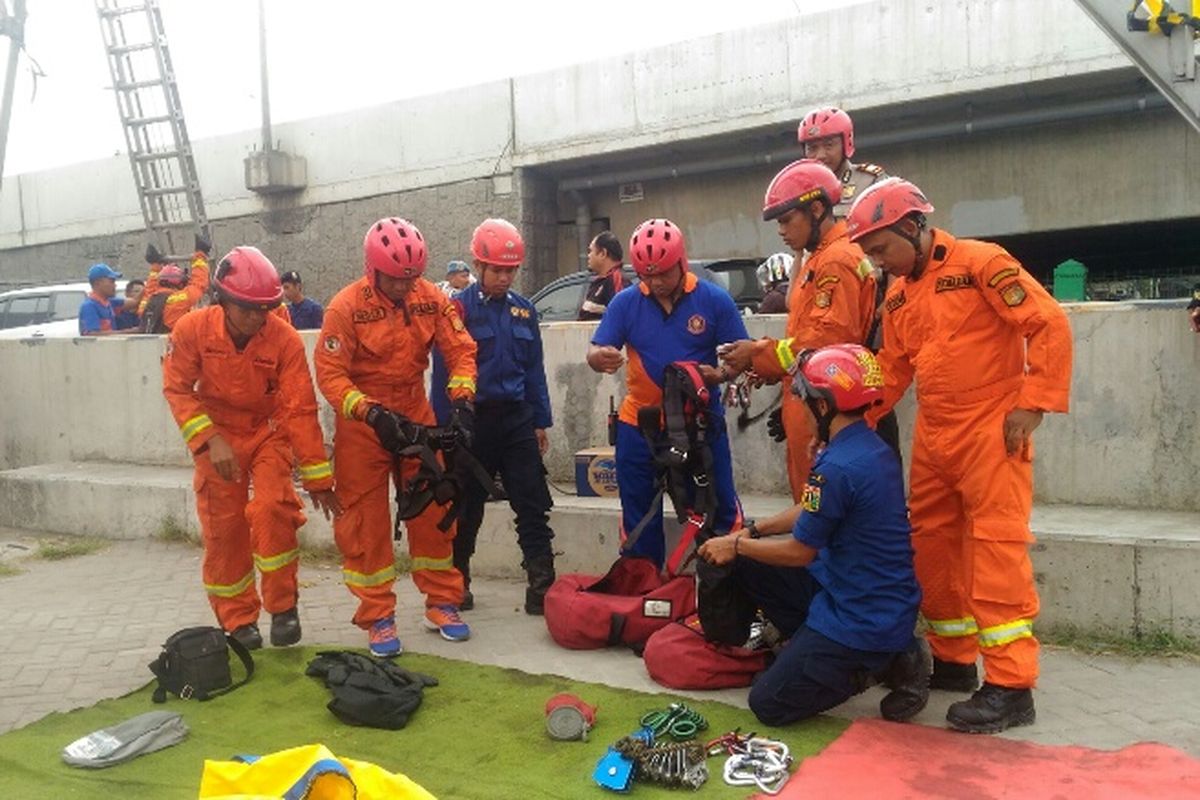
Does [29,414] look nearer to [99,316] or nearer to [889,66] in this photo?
[99,316]

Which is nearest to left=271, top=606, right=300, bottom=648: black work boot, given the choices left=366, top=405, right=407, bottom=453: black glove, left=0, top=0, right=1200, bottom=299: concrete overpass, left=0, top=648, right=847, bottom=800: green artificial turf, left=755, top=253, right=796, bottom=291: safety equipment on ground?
left=0, top=648, right=847, bottom=800: green artificial turf

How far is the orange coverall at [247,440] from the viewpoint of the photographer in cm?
529

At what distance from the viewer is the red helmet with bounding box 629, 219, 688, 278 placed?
5379mm

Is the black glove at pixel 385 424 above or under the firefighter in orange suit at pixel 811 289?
under

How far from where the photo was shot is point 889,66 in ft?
41.5

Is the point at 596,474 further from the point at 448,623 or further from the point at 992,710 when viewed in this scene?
the point at 992,710

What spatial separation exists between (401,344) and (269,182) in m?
13.6

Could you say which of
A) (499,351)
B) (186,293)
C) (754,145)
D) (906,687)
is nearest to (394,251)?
(499,351)

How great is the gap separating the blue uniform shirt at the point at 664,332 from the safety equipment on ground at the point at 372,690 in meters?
1.75

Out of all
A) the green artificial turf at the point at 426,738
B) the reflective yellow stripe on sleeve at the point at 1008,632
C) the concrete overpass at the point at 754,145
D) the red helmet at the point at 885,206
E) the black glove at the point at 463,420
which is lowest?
the green artificial turf at the point at 426,738

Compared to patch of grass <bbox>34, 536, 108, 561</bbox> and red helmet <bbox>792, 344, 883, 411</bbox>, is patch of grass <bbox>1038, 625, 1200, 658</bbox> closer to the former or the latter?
red helmet <bbox>792, 344, 883, 411</bbox>

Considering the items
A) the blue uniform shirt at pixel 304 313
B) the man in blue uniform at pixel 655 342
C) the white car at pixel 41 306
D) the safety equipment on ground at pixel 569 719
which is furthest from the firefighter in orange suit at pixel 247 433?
the white car at pixel 41 306

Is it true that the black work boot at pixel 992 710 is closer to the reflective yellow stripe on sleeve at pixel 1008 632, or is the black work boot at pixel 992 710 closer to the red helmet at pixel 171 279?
the reflective yellow stripe on sleeve at pixel 1008 632

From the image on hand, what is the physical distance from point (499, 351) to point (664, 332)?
96 cm
